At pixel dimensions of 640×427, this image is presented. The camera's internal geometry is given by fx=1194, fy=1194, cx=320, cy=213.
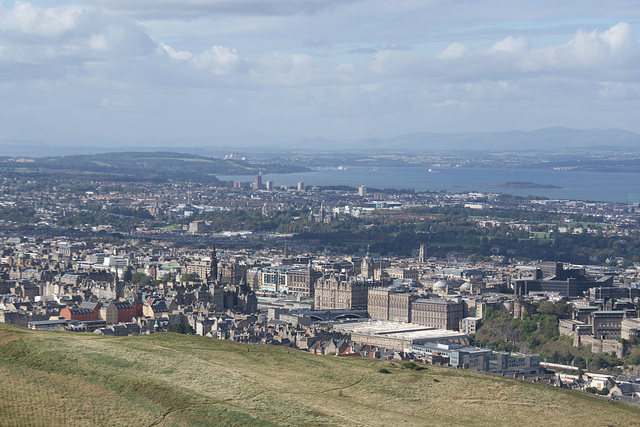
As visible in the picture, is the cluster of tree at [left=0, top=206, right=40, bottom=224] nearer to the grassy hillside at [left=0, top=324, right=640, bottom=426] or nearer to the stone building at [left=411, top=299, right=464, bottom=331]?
the stone building at [left=411, top=299, right=464, bottom=331]

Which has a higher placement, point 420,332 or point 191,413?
point 191,413

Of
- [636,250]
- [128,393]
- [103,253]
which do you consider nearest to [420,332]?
[128,393]

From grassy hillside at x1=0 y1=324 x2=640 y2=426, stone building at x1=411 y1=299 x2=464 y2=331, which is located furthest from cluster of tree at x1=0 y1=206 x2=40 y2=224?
grassy hillside at x1=0 y1=324 x2=640 y2=426

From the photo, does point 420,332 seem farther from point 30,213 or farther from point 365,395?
point 30,213

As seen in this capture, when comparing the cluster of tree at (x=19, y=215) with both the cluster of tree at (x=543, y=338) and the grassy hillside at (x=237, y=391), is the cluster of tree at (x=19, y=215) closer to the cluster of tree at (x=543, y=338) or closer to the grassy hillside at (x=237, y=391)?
the cluster of tree at (x=543, y=338)

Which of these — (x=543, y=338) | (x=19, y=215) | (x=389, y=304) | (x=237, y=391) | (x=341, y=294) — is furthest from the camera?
(x=19, y=215)

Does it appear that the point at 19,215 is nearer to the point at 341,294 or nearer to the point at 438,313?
the point at 341,294

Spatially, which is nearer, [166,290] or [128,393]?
[128,393]

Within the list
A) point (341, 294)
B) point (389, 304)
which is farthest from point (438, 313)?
point (341, 294)
